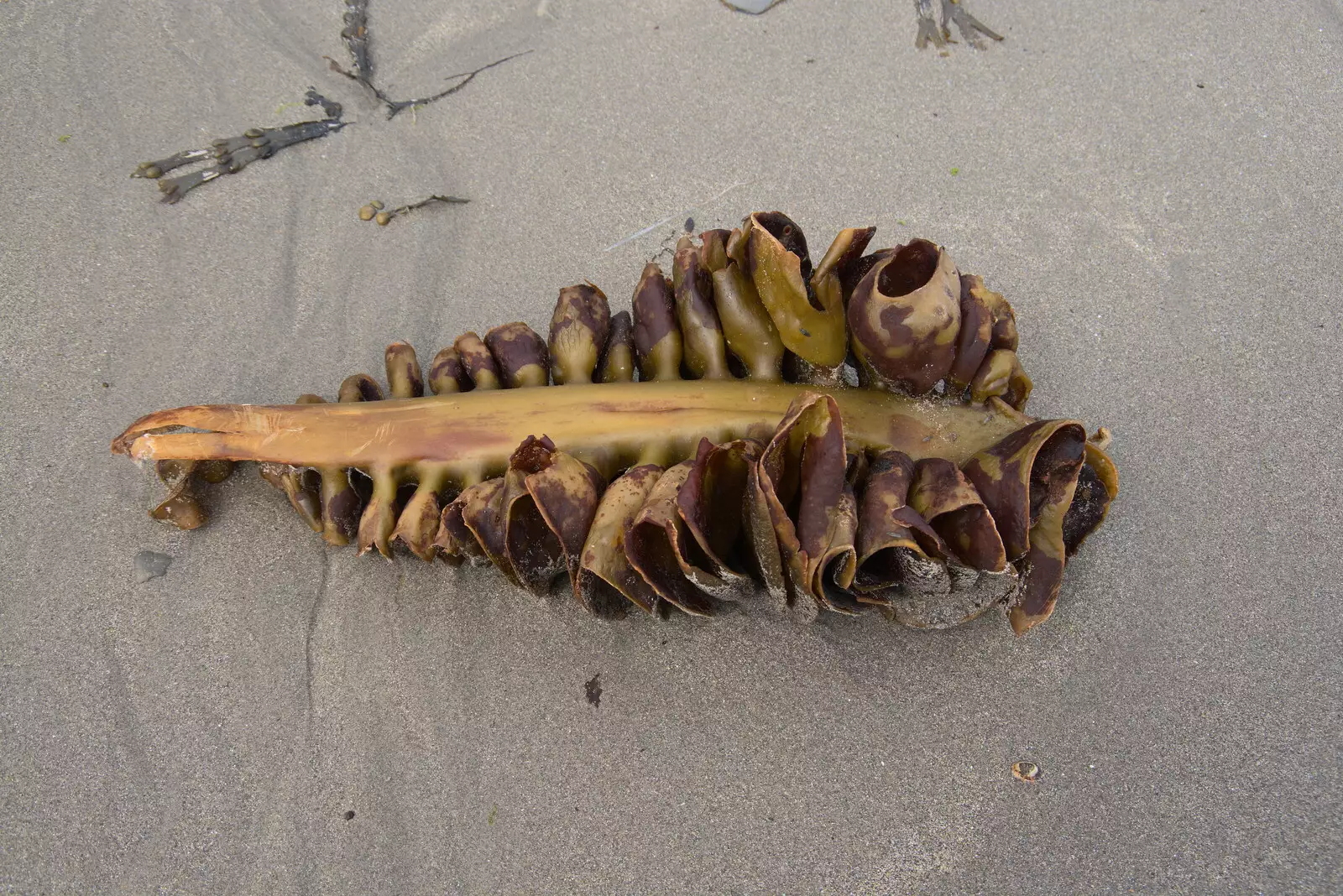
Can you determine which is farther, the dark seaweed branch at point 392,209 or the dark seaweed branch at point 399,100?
the dark seaweed branch at point 399,100

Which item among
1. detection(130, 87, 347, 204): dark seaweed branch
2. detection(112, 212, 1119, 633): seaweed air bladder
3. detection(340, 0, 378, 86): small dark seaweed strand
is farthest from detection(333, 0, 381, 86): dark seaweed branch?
detection(112, 212, 1119, 633): seaweed air bladder

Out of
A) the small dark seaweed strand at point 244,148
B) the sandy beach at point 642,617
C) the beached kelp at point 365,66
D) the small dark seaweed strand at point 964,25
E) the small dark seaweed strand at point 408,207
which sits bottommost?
the sandy beach at point 642,617

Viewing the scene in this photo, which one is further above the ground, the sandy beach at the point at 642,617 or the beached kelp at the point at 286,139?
the beached kelp at the point at 286,139

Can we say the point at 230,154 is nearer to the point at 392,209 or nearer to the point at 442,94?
the point at 392,209

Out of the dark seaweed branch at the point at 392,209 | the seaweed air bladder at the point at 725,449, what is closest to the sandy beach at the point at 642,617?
the dark seaweed branch at the point at 392,209

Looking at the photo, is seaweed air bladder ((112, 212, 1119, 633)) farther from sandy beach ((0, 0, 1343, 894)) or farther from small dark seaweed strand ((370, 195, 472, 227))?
small dark seaweed strand ((370, 195, 472, 227))

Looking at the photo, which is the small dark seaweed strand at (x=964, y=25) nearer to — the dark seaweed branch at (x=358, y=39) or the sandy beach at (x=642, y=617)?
the sandy beach at (x=642, y=617)
